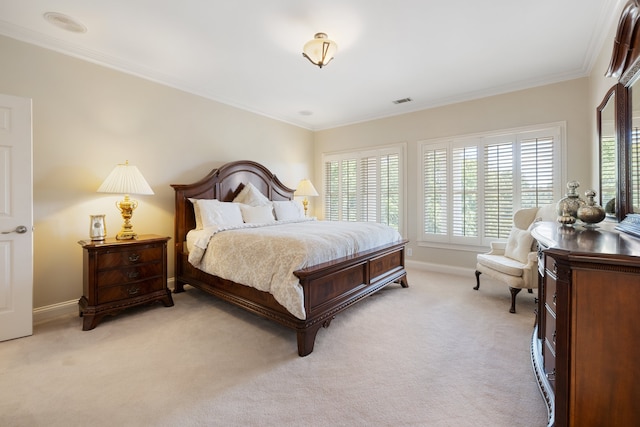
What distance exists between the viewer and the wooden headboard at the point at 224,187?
377 centimetres

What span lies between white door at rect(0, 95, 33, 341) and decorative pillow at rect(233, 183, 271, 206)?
2.31 m

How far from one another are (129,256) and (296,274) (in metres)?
1.94

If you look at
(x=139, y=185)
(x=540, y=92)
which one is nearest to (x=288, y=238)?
(x=139, y=185)

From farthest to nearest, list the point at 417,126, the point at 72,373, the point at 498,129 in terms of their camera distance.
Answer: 1. the point at 417,126
2. the point at 498,129
3. the point at 72,373

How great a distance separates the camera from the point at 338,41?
2.91m

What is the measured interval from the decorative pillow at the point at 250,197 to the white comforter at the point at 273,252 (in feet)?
2.79

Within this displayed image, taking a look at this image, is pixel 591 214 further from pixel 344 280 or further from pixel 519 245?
pixel 344 280

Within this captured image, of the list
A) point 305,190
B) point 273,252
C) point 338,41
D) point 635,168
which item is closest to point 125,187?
point 273,252

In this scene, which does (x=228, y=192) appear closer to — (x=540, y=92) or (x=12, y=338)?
(x=12, y=338)

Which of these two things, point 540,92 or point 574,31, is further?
point 540,92

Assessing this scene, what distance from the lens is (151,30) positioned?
274cm

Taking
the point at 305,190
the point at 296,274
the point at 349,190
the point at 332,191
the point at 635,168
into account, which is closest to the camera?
the point at 635,168

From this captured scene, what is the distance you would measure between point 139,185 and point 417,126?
4277 millimetres

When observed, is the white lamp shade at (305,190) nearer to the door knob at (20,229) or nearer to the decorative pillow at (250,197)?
the decorative pillow at (250,197)
